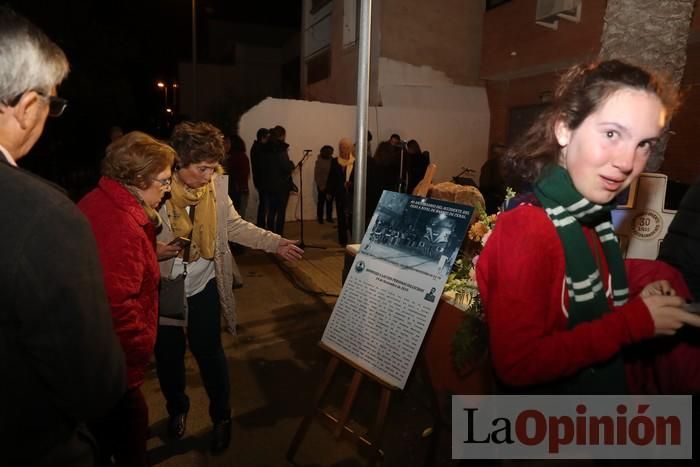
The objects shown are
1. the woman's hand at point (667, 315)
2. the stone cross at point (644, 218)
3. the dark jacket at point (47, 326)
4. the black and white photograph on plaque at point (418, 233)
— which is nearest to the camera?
the dark jacket at point (47, 326)

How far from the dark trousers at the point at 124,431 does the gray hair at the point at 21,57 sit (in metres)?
1.44

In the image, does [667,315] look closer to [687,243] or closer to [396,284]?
[687,243]

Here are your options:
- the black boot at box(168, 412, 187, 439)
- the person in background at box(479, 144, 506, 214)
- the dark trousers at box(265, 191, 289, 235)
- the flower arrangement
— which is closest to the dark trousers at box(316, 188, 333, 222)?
the dark trousers at box(265, 191, 289, 235)

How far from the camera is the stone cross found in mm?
3379

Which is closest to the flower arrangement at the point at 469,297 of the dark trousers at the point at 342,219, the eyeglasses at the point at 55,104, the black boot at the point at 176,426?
the eyeglasses at the point at 55,104

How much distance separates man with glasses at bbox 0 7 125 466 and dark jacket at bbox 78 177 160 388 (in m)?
0.68

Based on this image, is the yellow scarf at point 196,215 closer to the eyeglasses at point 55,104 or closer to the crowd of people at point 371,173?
the eyeglasses at point 55,104

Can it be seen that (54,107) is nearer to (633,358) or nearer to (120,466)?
(120,466)

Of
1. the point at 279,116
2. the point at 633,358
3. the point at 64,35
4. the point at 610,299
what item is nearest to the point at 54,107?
the point at 610,299

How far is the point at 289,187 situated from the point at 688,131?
8052mm

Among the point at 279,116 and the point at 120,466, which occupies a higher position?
the point at 279,116

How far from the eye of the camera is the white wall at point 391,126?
35.8ft

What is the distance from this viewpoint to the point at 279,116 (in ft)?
35.9

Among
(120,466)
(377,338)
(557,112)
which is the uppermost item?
(557,112)
